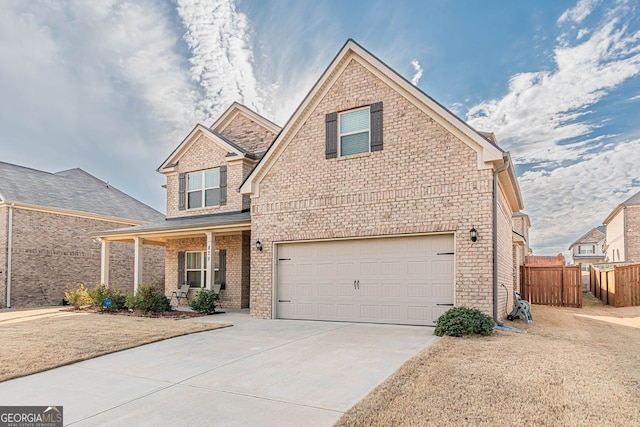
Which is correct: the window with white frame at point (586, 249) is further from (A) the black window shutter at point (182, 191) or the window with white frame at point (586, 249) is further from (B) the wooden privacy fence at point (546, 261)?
(A) the black window shutter at point (182, 191)

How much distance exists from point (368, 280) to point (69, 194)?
18.8 metres

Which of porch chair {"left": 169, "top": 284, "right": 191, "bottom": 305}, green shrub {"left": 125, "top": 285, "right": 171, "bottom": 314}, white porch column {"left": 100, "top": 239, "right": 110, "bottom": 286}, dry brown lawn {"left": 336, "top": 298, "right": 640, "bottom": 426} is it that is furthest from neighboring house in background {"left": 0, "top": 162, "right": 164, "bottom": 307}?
dry brown lawn {"left": 336, "top": 298, "right": 640, "bottom": 426}

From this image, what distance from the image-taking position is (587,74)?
43.0 feet

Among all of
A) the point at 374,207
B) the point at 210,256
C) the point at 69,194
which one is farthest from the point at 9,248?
the point at 374,207

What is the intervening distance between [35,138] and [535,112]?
25.1 m

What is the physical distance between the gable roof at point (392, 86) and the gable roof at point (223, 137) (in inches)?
161

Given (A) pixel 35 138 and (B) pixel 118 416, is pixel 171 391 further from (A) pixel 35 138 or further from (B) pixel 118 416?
(A) pixel 35 138

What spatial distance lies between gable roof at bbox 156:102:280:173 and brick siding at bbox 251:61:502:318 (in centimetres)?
454

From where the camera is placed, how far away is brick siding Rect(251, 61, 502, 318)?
365 inches

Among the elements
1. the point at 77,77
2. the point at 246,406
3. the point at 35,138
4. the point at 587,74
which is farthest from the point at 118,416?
the point at 35,138

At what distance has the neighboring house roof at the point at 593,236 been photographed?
55.4 m

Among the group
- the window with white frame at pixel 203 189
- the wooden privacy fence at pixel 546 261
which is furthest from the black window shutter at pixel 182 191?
the wooden privacy fence at pixel 546 261

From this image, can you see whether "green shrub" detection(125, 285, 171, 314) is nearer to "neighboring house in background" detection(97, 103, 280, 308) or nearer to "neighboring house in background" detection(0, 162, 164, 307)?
"neighboring house in background" detection(97, 103, 280, 308)

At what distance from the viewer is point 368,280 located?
10.6 metres
